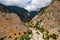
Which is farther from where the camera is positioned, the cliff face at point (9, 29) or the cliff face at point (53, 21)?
the cliff face at point (53, 21)

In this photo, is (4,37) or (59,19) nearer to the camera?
(4,37)

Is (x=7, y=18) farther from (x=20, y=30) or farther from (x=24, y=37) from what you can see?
(x=24, y=37)

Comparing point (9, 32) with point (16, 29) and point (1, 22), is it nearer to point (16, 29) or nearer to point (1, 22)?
point (16, 29)

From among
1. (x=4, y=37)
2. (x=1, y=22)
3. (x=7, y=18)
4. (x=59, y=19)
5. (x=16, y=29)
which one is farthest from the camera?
(x=59, y=19)

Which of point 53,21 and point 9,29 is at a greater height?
point 53,21

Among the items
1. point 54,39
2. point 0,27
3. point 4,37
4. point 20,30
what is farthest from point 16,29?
point 54,39

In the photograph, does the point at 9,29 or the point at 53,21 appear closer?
the point at 9,29

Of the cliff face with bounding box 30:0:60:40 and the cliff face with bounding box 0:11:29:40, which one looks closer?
the cliff face with bounding box 0:11:29:40

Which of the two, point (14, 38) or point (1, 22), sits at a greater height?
point (1, 22)

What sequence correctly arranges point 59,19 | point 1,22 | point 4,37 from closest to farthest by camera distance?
point 4,37 → point 1,22 → point 59,19
